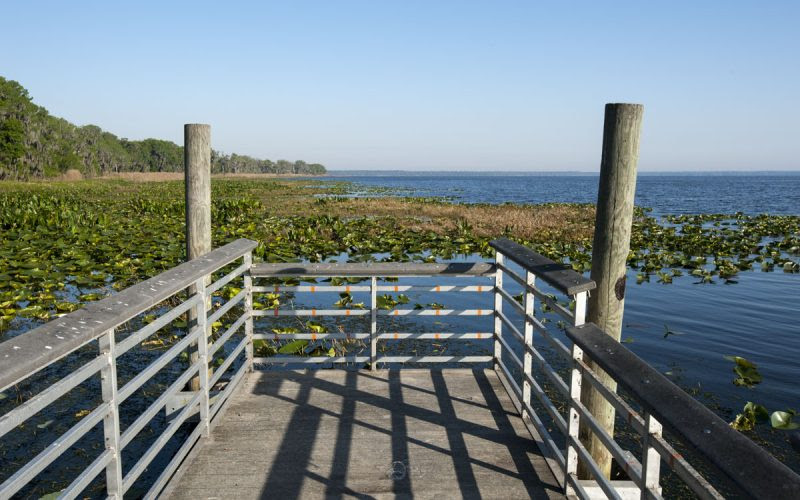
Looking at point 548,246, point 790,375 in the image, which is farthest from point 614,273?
point 548,246

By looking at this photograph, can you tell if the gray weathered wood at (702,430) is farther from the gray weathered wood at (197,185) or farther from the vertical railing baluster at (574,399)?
the gray weathered wood at (197,185)

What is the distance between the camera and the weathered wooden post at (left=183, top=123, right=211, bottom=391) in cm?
530

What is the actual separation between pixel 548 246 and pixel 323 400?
12.9 metres

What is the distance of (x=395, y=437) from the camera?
4348 mm

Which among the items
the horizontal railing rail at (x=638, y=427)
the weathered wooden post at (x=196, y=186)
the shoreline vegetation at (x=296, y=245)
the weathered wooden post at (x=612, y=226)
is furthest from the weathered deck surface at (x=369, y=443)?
the shoreline vegetation at (x=296, y=245)

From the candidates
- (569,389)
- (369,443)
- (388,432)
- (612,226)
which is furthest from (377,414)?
(612,226)

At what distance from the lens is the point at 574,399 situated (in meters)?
3.42

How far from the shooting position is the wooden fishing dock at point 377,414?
209 cm

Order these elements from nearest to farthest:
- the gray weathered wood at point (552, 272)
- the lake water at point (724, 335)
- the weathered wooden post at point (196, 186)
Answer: the gray weathered wood at point (552, 272) → the weathered wooden post at point (196, 186) → the lake water at point (724, 335)

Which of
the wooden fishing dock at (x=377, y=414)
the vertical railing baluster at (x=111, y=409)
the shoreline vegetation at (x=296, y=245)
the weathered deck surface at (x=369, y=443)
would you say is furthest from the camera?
the shoreline vegetation at (x=296, y=245)

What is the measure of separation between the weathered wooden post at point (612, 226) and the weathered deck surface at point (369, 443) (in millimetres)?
555

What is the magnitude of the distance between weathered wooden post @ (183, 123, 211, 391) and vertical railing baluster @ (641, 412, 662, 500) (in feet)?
13.4

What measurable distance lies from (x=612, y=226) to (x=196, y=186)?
3.56 meters

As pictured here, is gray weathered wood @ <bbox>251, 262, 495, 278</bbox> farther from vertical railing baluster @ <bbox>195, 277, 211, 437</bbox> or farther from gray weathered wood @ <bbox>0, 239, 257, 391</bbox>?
gray weathered wood @ <bbox>0, 239, 257, 391</bbox>
